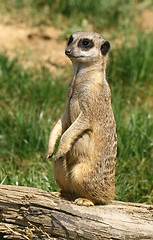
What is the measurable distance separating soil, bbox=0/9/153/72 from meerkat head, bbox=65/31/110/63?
10.4 feet

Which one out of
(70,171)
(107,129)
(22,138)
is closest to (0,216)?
(70,171)

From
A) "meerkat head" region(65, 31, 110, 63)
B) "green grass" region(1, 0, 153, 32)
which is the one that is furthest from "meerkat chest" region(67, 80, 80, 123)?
"green grass" region(1, 0, 153, 32)

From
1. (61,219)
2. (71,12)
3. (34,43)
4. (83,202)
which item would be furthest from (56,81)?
(61,219)

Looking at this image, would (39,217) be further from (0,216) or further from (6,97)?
(6,97)

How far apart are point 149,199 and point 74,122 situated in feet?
4.66

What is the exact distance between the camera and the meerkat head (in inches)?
110

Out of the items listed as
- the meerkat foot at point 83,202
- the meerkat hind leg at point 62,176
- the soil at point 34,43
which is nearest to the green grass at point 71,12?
the soil at point 34,43

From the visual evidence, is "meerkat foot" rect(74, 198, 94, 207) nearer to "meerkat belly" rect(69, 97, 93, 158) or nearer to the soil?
"meerkat belly" rect(69, 97, 93, 158)

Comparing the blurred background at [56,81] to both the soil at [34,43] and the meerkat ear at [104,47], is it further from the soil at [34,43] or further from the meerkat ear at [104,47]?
the meerkat ear at [104,47]

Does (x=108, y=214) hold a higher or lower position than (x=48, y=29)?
lower

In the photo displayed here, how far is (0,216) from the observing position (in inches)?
117

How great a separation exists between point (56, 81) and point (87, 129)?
2.72 metres

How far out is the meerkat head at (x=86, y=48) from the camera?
110 inches

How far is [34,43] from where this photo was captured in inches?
271
